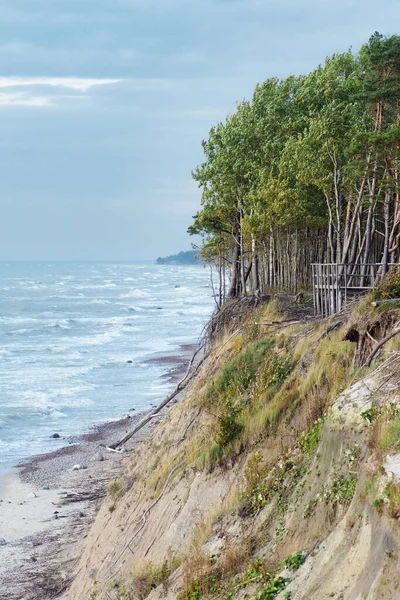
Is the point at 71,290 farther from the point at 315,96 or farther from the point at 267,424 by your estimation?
the point at 267,424

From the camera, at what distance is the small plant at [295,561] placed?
9772 mm

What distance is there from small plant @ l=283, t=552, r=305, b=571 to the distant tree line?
16.8 m

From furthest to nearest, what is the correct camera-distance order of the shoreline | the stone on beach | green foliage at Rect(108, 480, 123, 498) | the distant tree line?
the stone on beach
the distant tree line
the shoreline
green foliage at Rect(108, 480, 123, 498)

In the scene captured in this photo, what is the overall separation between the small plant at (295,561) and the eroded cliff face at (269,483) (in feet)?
0.06

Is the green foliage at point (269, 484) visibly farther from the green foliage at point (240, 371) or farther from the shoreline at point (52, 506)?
the shoreline at point (52, 506)

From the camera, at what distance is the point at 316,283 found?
2591cm

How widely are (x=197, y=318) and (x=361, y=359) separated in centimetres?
7955

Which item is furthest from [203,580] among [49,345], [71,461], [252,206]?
[49,345]

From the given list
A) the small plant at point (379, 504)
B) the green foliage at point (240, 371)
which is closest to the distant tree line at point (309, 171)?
the green foliage at point (240, 371)

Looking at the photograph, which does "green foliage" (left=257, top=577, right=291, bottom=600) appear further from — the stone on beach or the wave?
the wave

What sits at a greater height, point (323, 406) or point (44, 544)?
point (323, 406)

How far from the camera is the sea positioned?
4140cm

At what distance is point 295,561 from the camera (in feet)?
32.3

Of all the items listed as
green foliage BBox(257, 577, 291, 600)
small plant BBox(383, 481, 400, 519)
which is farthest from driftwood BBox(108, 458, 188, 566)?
small plant BBox(383, 481, 400, 519)
